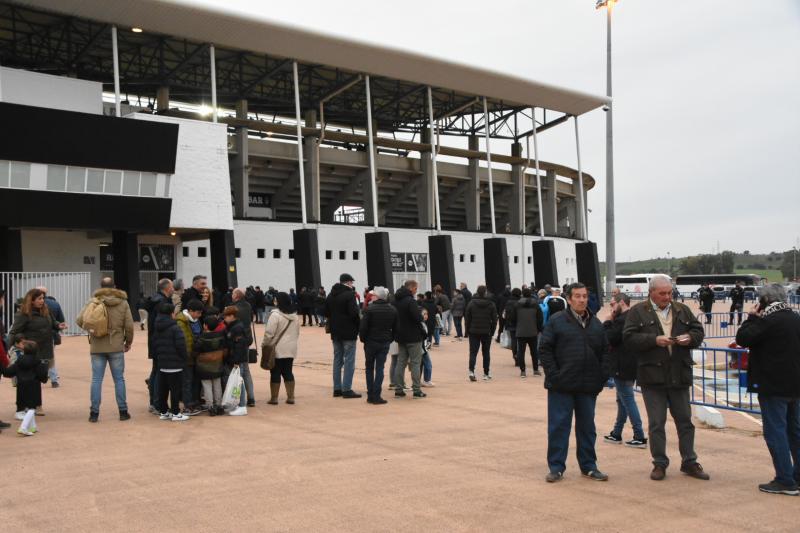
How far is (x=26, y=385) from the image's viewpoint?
9047 millimetres

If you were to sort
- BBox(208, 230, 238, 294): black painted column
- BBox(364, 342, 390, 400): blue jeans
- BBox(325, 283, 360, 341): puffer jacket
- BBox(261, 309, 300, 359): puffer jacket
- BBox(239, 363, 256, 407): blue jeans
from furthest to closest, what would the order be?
BBox(208, 230, 238, 294): black painted column < BBox(325, 283, 360, 341): puffer jacket < BBox(364, 342, 390, 400): blue jeans < BBox(261, 309, 300, 359): puffer jacket < BBox(239, 363, 256, 407): blue jeans

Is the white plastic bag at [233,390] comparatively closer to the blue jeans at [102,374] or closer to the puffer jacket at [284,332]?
the puffer jacket at [284,332]

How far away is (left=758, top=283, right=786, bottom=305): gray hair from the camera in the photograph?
6.35m

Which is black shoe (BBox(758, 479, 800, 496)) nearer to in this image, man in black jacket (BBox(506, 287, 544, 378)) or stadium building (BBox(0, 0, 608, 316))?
man in black jacket (BBox(506, 287, 544, 378))

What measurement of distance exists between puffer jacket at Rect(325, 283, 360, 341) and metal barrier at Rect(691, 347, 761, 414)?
5.06 metres

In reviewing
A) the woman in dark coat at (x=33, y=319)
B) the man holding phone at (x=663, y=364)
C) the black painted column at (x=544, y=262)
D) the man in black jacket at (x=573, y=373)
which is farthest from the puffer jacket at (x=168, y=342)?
the black painted column at (x=544, y=262)

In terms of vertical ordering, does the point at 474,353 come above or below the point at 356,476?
above

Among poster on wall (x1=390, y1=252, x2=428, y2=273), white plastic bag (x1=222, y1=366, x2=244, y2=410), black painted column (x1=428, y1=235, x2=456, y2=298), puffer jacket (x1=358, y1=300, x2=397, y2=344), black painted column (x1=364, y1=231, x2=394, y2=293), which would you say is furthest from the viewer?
poster on wall (x1=390, y1=252, x2=428, y2=273)

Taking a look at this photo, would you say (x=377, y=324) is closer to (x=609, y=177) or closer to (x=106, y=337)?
(x=106, y=337)

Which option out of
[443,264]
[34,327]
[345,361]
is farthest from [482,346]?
[443,264]

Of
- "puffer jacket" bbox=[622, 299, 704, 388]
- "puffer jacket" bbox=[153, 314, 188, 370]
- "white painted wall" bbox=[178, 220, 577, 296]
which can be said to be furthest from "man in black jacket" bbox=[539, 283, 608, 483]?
"white painted wall" bbox=[178, 220, 577, 296]

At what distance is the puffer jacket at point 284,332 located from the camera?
10688mm

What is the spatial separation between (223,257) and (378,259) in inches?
369

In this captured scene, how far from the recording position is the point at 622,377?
26.0 ft
